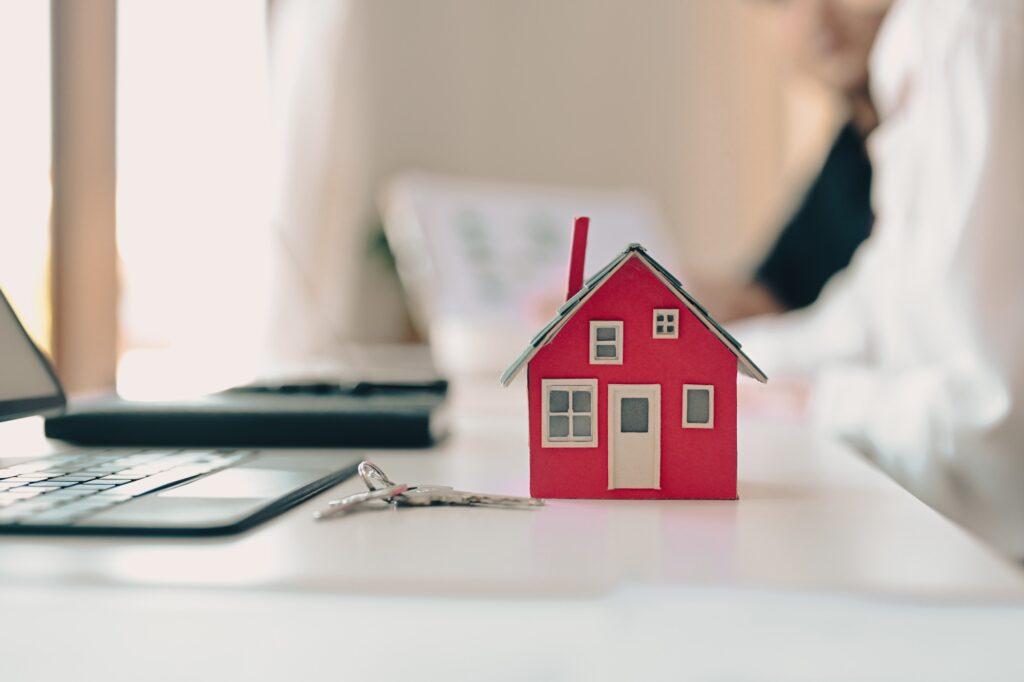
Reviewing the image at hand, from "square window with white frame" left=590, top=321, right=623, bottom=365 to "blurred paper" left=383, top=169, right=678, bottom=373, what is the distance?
3.34ft

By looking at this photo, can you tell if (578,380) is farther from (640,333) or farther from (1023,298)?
(1023,298)

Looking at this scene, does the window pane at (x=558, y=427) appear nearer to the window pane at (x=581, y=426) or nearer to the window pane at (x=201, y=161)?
the window pane at (x=581, y=426)

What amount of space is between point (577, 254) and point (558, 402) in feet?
0.25

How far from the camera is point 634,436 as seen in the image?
412mm

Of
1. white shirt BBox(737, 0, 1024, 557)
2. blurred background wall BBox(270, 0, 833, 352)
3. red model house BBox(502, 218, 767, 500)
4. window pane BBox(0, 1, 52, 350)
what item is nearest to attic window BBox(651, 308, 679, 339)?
red model house BBox(502, 218, 767, 500)

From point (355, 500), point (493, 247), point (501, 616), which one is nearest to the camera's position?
point (501, 616)

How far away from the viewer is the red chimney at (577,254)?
1.43 feet

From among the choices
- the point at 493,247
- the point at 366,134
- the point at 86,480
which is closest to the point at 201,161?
the point at 366,134

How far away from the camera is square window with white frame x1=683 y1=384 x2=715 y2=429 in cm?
41

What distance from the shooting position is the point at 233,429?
57cm

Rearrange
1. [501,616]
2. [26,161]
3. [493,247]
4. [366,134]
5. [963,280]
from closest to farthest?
[501,616] < [963,280] < [26,161] < [493,247] < [366,134]

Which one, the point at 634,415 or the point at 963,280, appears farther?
the point at 963,280

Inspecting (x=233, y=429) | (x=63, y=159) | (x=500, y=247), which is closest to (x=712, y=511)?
(x=233, y=429)

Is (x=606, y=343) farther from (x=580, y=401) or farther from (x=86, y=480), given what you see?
(x=86, y=480)
